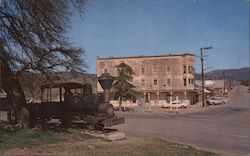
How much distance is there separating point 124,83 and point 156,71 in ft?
10.7

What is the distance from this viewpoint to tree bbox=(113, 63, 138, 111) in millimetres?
29594

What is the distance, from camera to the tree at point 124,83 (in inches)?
1165

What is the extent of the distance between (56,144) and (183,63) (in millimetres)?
27637

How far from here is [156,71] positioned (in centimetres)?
2995

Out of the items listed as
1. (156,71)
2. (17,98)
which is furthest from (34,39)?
(156,71)

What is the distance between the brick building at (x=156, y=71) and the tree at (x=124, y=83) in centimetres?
43

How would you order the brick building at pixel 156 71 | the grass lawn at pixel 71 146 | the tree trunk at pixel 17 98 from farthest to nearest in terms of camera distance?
the brick building at pixel 156 71
the tree trunk at pixel 17 98
the grass lawn at pixel 71 146

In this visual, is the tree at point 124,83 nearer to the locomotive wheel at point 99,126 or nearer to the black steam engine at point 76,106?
the black steam engine at point 76,106

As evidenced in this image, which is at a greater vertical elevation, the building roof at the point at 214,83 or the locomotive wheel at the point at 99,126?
the building roof at the point at 214,83

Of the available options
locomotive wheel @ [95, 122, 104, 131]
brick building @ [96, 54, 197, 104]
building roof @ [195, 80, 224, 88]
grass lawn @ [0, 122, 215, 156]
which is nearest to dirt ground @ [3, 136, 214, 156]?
grass lawn @ [0, 122, 215, 156]

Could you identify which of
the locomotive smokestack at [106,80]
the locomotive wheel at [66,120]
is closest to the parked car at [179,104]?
the locomotive wheel at [66,120]

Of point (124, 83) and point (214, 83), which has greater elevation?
point (214, 83)

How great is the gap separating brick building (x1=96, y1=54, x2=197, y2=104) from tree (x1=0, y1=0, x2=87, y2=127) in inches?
418

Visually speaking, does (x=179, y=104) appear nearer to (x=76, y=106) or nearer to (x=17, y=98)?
(x=76, y=106)
